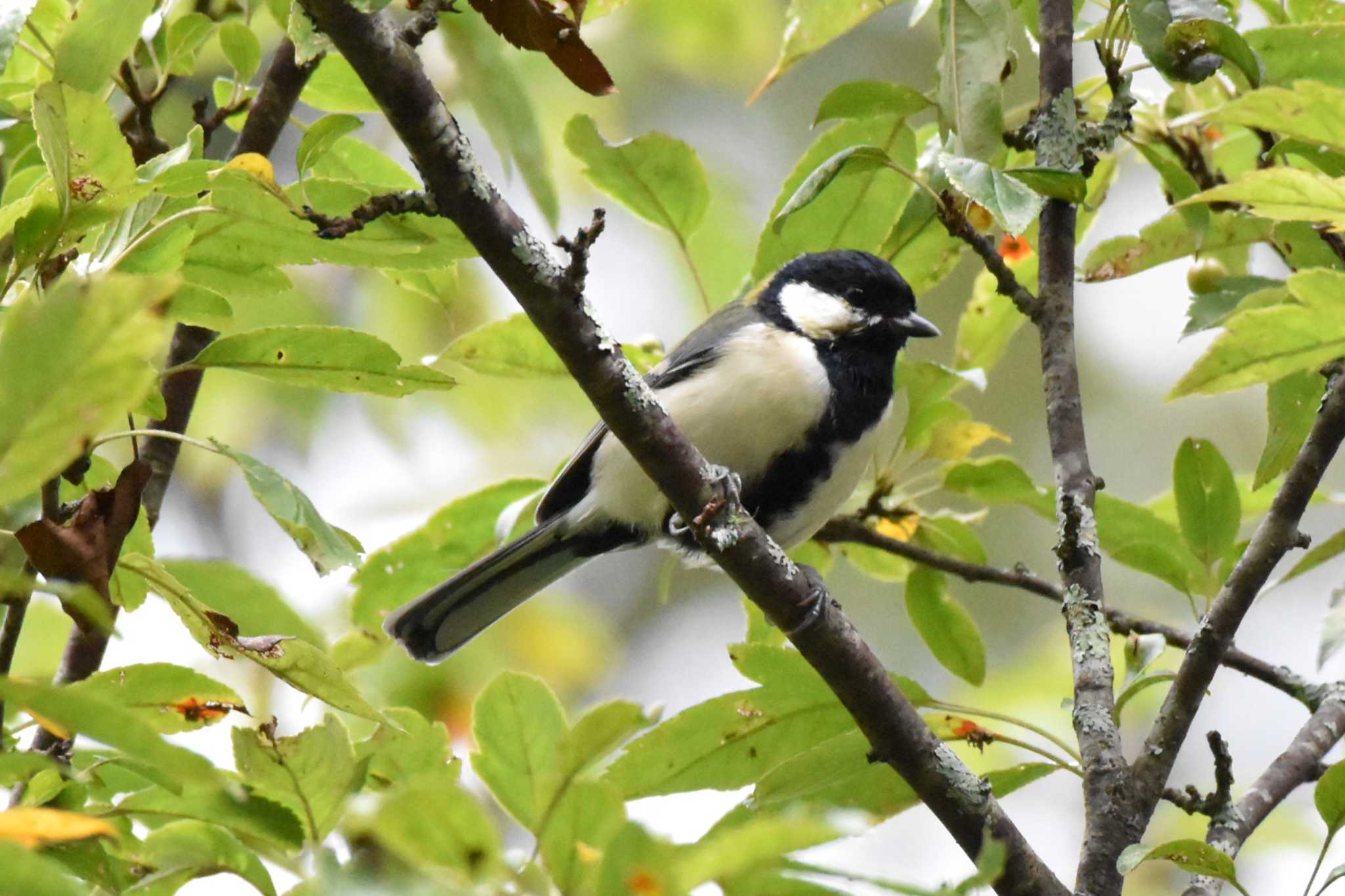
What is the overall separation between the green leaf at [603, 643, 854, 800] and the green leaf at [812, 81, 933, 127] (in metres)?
0.95

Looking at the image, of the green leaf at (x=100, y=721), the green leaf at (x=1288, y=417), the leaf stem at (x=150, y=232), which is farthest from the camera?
the green leaf at (x=1288, y=417)

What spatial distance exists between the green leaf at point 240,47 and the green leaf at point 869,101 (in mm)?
994

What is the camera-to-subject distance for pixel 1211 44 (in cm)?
208

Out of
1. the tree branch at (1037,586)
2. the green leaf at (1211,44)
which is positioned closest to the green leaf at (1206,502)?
the tree branch at (1037,586)

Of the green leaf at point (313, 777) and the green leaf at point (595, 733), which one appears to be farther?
the green leaf at point (313, 777)

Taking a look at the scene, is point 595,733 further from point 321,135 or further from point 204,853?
point 321,135

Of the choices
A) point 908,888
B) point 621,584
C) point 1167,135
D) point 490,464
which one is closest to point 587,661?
point 490,464

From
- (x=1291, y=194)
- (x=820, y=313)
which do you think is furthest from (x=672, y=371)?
(x=1291, y=194)

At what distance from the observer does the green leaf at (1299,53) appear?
7.24 ft

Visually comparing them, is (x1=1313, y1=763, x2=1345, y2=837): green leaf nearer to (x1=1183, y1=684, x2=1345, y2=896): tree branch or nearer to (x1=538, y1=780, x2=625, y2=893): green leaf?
(x1=1183, y1=684, x2=1345, y2=896): tree branch

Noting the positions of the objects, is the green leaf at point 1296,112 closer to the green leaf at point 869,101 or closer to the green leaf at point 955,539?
the green leaf at point 869,101

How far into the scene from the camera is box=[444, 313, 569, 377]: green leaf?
2.76 metres

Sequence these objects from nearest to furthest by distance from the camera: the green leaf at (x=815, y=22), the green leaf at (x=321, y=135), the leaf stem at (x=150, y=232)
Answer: the leaf stem at (x=150, y=232) → the green leaf at (x=321, y=135) → the green leaf at (x=815, y=22)

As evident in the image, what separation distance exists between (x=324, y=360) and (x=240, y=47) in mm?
766
